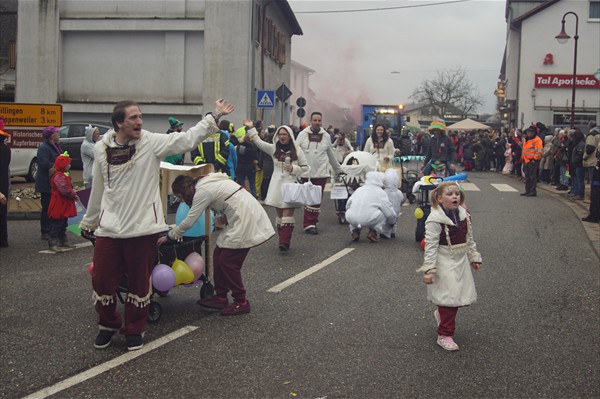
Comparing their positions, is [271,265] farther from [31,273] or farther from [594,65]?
[594,65]

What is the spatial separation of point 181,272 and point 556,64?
43703 mm

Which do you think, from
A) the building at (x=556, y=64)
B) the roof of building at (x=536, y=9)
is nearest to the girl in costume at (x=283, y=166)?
the building at (x=556, y=64)

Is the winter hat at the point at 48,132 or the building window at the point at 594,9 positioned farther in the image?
the building window at the point at 594,9

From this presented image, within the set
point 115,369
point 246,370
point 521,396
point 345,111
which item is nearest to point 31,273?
point 115,369

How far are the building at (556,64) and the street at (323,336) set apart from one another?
38.4 metres

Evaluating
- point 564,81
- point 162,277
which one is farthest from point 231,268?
point 564,81

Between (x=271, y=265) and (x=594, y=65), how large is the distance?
41.6m

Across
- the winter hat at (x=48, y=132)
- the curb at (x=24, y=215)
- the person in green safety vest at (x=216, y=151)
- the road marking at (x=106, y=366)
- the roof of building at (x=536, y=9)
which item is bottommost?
the road marking at (x=106, y=366)

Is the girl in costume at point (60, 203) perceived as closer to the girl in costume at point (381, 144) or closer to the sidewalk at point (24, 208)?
the sidewalk at point (24, 208)

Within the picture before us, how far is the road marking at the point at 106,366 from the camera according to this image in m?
4.66

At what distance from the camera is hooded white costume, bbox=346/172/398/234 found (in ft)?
35.6

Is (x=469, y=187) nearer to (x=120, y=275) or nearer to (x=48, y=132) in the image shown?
(x=48, y=132)

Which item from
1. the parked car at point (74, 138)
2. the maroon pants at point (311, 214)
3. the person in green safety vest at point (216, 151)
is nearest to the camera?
the maroon pants at point (311, 214)

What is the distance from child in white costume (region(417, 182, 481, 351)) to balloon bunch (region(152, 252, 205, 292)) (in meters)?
2.09
